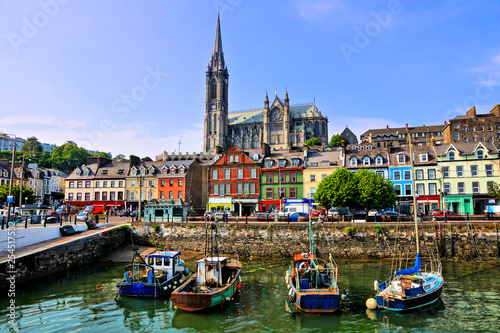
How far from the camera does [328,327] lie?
16250 millimetres

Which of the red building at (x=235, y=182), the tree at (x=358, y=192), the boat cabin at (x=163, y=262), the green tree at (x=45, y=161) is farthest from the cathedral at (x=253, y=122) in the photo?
the boat cabin at (x=163, y=262)

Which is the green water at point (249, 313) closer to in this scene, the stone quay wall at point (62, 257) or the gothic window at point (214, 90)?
the stone quay wall at point (62, 257)

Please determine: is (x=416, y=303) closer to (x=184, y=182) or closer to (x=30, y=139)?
(x=184, y=182)

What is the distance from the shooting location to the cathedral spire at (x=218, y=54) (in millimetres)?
151075

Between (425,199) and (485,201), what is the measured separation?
25.0 ft

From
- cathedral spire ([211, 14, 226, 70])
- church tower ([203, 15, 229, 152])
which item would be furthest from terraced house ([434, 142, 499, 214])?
cathedral spire ([211, 14, 226, 70])

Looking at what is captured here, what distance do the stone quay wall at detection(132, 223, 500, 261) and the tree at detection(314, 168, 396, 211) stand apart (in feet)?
24.2

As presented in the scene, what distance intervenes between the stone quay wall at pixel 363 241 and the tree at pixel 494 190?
1617cm

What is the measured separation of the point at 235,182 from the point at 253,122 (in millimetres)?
96294

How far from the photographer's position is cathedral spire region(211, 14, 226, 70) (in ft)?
496

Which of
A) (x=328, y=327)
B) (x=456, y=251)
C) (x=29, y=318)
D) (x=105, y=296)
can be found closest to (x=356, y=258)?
(x=456, y=251)

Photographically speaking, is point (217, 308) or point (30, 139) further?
point (30, 139)

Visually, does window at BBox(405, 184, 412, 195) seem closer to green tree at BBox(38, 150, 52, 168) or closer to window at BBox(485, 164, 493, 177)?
window at BBox(485, 164, 493, 177)

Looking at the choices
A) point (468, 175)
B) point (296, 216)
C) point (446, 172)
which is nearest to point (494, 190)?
point (468, 175)
